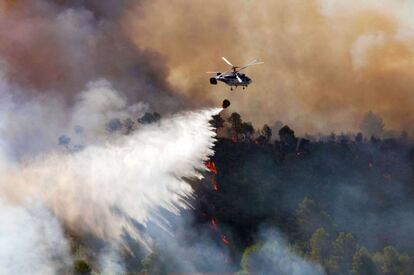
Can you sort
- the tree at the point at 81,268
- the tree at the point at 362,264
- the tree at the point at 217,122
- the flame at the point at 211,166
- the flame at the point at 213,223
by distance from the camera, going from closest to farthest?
1. the tree at the point at 81,268
2. the tree at the point at 362,264
3. the flame at the point at 213,223
4. the flame at the point at 211,166
5. the tree at the point at 217,122

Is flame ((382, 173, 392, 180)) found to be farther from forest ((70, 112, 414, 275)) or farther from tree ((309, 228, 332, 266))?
tree ((309, 228, 332, 266))

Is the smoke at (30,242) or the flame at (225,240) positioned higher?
the flame at (225,240)

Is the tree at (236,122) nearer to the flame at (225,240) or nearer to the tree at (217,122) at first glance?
the tree at (217,122)

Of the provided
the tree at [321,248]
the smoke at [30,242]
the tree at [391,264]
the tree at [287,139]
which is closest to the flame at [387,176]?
the tree at [287,139]

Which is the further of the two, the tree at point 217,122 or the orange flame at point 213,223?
the tree at point 217,122

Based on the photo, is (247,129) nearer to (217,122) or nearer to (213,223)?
(217,122)

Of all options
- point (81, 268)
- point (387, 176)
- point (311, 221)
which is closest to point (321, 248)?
point (311, 221)

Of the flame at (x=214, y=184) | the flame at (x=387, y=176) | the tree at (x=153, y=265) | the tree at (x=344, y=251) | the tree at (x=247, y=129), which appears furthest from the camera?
the flame at (x=387, y=176)

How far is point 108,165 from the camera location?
86.0m

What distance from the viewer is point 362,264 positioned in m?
81.2

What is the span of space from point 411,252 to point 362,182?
33.8 m

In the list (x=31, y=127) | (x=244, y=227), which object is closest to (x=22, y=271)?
(x=31, y=127)

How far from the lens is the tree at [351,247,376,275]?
266 feet

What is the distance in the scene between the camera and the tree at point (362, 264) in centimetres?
8106
